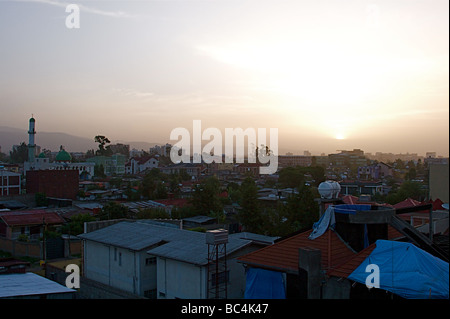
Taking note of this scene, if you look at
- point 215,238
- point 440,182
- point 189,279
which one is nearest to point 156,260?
point 189,279

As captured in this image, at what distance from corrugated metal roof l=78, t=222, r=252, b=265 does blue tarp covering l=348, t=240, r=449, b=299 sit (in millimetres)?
3518

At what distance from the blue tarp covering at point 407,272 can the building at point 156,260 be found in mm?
3445

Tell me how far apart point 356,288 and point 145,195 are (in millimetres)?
28488

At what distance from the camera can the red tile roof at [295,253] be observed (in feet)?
23.2

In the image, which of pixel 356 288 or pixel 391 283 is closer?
pixel 391 283

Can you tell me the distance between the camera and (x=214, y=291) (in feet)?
28.5

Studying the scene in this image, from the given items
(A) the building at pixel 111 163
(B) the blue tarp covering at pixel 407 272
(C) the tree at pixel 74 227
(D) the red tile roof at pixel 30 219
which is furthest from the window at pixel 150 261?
(A) the building at pixel 111 163

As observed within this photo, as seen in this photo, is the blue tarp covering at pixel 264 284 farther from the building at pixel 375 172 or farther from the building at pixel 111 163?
the building at pixel 111 163

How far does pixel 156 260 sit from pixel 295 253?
4099 millimetres

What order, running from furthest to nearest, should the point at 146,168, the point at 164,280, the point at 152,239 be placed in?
1. the point at 146,168
2. the point at 152,239
3. the point at 164,280

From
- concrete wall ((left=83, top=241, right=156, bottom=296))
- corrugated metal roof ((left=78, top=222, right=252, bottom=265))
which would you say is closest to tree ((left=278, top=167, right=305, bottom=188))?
corrugated metal roof ((left=78, top=222, right=252, bottom=265))

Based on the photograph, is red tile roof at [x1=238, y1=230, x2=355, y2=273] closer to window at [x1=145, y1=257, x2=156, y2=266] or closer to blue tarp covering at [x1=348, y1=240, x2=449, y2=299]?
blue tarp covering at [x1=348, y1=240, x2=449, y2=299]
